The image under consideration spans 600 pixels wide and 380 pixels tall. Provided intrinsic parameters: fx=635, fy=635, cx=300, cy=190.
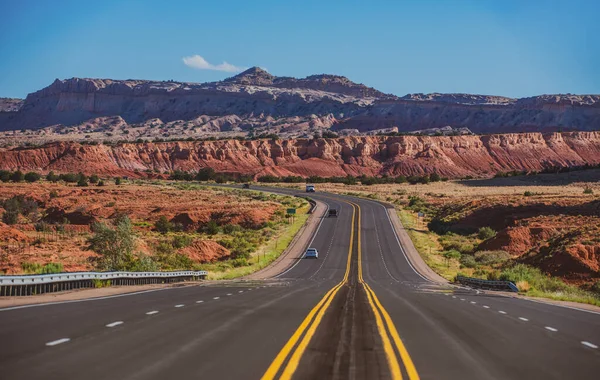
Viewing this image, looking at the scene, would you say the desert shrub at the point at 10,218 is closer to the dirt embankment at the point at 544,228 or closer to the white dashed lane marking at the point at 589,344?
the dirt embankment at the point at 544,228

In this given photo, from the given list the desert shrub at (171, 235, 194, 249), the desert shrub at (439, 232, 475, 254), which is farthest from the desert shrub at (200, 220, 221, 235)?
the desert shrub at (439, 232, 475, 254)

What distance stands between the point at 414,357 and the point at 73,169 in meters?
140

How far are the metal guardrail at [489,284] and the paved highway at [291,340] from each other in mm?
12040

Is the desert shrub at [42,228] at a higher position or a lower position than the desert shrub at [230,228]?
higher

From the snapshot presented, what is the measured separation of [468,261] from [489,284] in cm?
1987

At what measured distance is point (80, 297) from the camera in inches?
753

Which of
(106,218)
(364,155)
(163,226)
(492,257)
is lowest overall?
(492,257)

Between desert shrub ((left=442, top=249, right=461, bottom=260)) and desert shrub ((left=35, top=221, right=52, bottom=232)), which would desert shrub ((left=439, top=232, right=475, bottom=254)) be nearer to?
desert shrub ((left=442, top=249, right=461, bottom=260))

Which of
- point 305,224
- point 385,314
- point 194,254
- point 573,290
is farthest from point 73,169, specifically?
point 385,314

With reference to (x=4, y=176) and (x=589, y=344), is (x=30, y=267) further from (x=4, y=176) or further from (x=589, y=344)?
(x=4, y=176)

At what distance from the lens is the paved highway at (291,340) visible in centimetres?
855

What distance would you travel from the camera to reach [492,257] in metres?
52.8

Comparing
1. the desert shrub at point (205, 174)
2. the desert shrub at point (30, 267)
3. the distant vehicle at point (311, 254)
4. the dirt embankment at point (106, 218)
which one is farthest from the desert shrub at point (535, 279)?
the desert shrub at point (205, 174)

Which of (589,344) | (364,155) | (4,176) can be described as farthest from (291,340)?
(364,155)
